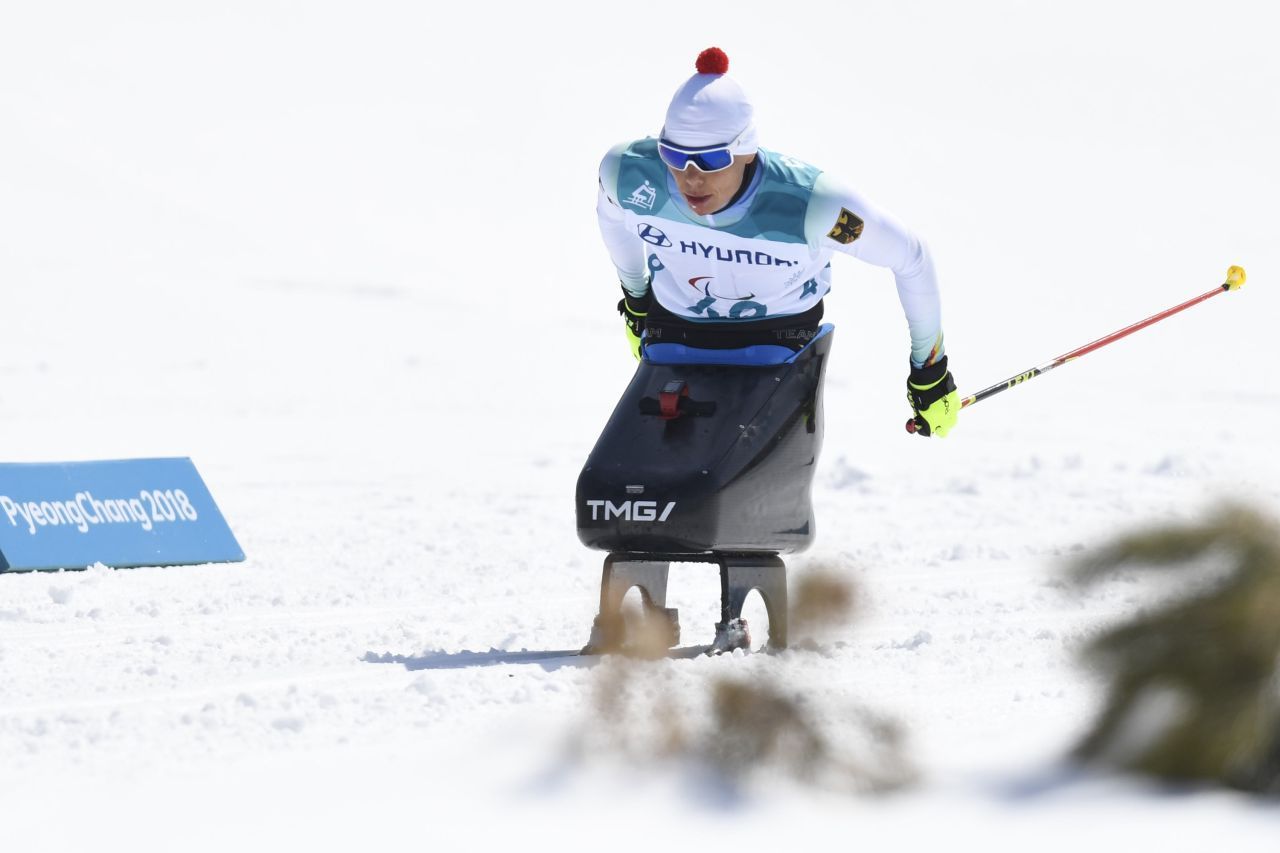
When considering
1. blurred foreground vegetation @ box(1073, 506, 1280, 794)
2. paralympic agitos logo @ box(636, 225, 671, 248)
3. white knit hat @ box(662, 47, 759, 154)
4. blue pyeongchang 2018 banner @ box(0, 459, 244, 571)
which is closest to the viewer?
blurred foreground vegetation @ box(1073, 506, 1280, 794)

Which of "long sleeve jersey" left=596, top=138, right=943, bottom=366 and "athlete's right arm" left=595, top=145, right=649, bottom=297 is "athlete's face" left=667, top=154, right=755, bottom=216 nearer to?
"long sleeve jersey" left=596, top=138, right=943, bottom=366

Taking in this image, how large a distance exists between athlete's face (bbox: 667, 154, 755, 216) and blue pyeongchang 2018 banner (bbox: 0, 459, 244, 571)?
2946 millimetres

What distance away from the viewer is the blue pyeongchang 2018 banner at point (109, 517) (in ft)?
23.3

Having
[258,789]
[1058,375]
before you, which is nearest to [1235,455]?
[1058,375]

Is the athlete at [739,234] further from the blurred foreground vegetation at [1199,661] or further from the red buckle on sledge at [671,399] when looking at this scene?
the blurred foreground vegetation at [1199,661]

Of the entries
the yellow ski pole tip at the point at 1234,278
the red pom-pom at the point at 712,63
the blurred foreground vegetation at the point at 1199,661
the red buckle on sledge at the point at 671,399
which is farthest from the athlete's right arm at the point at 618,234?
the blurred foreground vegetation at the point at 1199,661

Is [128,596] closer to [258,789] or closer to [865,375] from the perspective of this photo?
[258,789]

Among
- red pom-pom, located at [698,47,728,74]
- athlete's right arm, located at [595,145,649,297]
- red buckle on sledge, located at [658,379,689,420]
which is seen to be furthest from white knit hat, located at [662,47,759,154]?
red buckle on sledge, located at [658,379,689,420]

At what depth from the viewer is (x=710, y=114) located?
16.9 feet

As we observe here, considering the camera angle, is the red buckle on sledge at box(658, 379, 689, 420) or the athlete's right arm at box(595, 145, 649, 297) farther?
the athlete's right arm at box(595, 145, 649, 297)

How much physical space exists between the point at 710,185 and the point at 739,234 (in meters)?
0.18

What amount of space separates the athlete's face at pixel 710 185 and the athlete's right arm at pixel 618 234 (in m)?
0.25

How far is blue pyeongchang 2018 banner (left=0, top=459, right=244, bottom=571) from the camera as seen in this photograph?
711 centimetres

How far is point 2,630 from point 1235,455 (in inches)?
391
